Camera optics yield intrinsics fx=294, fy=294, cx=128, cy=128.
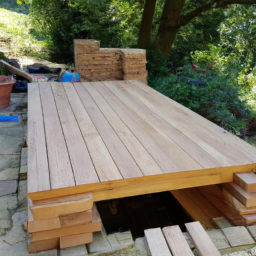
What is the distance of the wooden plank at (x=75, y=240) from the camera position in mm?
1760

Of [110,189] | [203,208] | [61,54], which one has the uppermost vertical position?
[110,189]

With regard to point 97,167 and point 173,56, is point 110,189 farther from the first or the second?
point 173,56

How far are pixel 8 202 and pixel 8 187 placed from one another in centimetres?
26

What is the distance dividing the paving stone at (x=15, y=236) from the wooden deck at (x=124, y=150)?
0.41 meters

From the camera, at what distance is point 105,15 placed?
311 inches

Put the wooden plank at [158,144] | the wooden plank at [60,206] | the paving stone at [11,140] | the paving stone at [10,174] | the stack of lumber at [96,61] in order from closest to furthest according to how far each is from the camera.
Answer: the wooden plank at [60,206], the wooden plank at [158,144], the paving stone at [10,174], the paving stone at [11,140], the stack of lumber at [96,61]

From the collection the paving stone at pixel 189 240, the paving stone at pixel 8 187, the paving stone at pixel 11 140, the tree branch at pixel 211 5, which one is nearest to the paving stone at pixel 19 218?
the paving stone at pixel 8 187

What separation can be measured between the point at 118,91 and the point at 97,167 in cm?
227

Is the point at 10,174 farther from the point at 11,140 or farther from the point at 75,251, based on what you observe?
the point at 75,251

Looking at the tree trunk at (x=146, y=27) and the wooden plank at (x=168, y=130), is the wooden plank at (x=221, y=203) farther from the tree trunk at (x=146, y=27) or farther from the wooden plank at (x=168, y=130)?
the tree trunk at (x=146, y=27)

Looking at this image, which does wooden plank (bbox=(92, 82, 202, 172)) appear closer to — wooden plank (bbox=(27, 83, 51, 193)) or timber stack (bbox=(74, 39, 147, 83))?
wooden plank (bbox=(27, 83, 51, 193))

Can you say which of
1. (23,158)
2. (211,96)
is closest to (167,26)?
(211,96)

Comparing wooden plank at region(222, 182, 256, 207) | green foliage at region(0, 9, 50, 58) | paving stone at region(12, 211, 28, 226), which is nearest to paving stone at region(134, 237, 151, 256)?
wooden plank at region(222, 182, 256, 207)

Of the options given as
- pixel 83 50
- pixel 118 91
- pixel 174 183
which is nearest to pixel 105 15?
pixel 83 50
